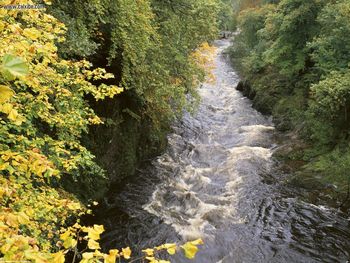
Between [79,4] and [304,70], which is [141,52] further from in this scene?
[304,70]

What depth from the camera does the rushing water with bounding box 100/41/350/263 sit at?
27.7 feet

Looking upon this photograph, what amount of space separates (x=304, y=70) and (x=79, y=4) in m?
13.3

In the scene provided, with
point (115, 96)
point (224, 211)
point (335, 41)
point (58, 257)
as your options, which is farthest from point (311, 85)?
point (58, 257)

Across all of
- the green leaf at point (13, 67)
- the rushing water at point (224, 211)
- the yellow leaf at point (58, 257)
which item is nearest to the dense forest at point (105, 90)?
the rushing water at point (224, 211)

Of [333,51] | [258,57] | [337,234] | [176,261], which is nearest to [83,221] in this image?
[176,261]

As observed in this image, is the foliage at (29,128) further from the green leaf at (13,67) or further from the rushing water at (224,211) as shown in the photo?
the rushing water at (224,211)

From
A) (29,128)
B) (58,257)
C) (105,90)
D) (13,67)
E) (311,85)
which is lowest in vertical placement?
(311,85)

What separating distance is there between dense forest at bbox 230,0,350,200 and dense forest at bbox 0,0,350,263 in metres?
0.05

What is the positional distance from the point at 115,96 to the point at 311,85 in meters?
8.67

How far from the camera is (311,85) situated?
15.0 m

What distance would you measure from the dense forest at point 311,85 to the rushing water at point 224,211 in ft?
4.92

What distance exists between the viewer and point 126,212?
9.53 meters

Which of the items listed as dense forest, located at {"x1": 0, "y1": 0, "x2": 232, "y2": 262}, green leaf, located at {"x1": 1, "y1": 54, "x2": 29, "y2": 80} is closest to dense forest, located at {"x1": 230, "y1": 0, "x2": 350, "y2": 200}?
dense forest, located at {"x1": 0, "y1": 0, "x2": 232, "y2": 262}

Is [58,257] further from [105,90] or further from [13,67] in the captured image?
[105,90]
